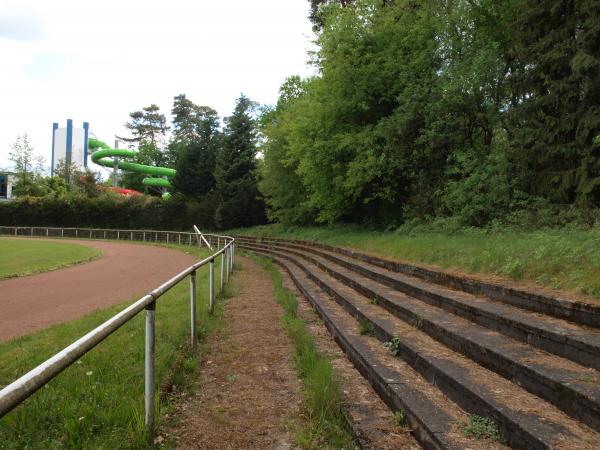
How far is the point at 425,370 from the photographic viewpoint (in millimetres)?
4250

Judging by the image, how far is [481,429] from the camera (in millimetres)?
3133

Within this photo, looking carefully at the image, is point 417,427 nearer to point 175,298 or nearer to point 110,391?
point 110,391

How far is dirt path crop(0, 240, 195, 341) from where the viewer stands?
8602 millimetres

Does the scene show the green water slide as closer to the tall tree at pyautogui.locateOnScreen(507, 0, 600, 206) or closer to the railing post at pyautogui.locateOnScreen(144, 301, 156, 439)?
the tall tree at pyautogui.locateOnScreen(507, 0, 600, 206)

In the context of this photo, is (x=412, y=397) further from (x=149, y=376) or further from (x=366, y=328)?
(x=366, y=328)

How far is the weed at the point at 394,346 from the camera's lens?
4.94 m

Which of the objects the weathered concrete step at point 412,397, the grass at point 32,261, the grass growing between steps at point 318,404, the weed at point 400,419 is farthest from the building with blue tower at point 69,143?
the weed at point 400,419

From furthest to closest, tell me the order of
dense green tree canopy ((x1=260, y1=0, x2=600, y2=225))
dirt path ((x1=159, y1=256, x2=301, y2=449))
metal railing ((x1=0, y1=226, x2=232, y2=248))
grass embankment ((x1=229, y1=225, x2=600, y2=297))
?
metal railing ((x1=0, y1=226, x2=232, y2=248))
dense green tree canopy ((x1=260, y1=0, x2=600, y2=225))
grass embankment ((x1=229, y1=225, x2=600, y2=297))
dirt path ((x1=159, y1=256, x2=301, y2=449))

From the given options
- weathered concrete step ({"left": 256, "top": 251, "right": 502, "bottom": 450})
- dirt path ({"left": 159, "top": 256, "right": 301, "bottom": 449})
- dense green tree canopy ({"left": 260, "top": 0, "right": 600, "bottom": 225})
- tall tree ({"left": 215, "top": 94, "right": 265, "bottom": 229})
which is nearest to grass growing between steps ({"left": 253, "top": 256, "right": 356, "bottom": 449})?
dirt path ({"left": 159, "top": 256, "right": 301, "bottom": 449})

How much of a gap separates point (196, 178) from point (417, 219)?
3591 cm

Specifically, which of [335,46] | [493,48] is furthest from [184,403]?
[335,46]

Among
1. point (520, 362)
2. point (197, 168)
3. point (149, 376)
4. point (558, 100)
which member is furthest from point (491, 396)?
point (197, 168)

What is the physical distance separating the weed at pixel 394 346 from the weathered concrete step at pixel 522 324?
91 centimetres

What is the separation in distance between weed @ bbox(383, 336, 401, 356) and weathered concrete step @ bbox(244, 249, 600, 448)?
0.02 m
